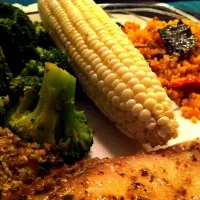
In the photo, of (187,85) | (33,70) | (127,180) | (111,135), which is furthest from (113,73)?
(127,180)

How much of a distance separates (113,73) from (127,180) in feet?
2.64

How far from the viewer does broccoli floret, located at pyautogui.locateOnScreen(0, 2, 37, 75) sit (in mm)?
3020

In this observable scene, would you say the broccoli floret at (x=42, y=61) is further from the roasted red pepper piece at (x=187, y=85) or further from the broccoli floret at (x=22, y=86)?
the roasted red pepper piece at (x=187, y=85)

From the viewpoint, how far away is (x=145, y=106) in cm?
264


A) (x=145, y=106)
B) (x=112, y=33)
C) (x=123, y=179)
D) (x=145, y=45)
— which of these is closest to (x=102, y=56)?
(x=112, y=33)

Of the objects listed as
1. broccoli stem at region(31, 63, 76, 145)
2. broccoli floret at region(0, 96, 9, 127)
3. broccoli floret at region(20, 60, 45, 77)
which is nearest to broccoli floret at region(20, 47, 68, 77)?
broccoli floret at region(20, 60, 45, 77)

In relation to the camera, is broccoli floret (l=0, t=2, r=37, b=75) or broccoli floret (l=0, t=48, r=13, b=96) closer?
broccoli floret (l=0, t=48, r=13, b=96)

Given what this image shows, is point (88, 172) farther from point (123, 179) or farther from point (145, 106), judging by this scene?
point (145, 106)

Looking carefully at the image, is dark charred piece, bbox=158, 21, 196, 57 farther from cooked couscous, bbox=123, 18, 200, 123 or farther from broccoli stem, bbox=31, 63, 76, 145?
broccoli stem, bbox=31, 63, 76, 145

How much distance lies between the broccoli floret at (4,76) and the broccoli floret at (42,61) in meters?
0.10

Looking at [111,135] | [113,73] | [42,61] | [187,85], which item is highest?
[113,73]

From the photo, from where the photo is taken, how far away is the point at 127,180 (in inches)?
85.5

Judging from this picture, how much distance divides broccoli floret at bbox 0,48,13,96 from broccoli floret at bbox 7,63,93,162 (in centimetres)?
17

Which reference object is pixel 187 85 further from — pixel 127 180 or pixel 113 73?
pixel 127 180
